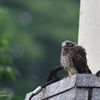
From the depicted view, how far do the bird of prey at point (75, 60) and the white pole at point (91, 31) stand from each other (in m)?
0.21

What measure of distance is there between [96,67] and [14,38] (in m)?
19.6

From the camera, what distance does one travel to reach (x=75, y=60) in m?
3.87

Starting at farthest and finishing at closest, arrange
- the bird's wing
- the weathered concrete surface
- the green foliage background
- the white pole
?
the green foliage background
the white pole
the bird's wing
the weathered concrete surface

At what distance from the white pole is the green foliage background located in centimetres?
1753

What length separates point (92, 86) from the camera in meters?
3.11

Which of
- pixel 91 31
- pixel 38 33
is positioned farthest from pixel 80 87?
pixel 38 33

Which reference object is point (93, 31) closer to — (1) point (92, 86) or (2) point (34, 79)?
(1) point (92, 86)

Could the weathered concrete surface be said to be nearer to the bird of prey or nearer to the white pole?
the bird of prey

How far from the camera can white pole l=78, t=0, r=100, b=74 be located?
408 centimetres

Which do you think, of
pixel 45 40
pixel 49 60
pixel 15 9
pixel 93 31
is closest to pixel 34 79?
pixel 49 60

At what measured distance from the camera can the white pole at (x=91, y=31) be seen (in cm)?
408

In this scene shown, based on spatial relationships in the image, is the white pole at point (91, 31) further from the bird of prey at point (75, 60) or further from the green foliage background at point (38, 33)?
the green foliage background at point (38, 33)

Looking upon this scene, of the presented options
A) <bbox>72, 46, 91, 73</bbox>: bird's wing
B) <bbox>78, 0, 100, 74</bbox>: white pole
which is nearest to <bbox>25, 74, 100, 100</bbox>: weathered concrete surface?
<bbox>72, 46, 91, 73</bbox>: bird's wing

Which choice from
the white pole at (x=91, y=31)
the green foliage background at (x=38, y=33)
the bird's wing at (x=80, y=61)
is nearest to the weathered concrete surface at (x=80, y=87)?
the bird's wing at (x=80, y=61)
